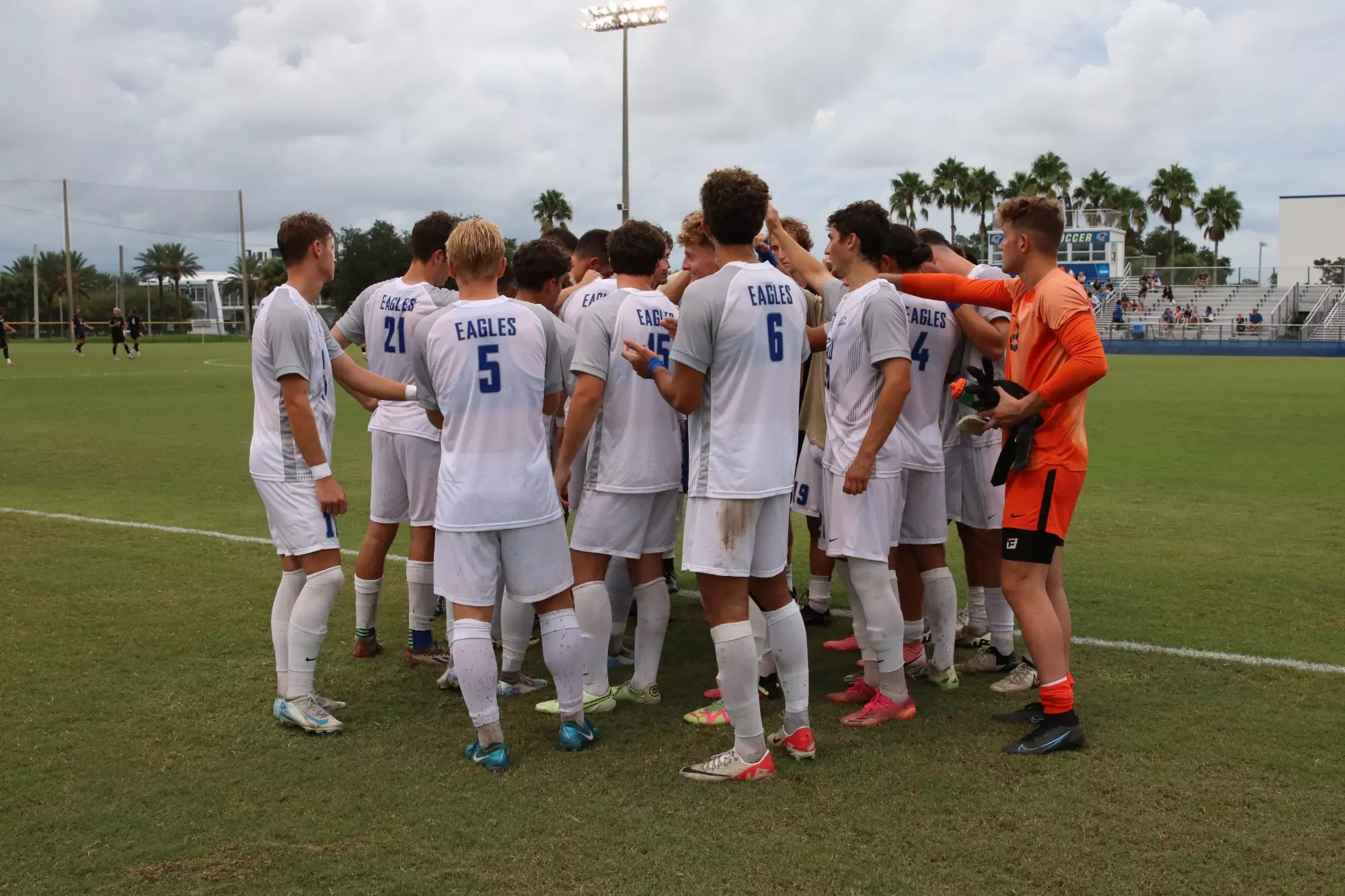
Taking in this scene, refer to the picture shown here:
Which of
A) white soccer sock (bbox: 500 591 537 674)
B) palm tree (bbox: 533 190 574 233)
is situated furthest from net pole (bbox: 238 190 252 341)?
white soccer sock (bbox: 500 591 537 674)

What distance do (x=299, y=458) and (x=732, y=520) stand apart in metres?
1.94

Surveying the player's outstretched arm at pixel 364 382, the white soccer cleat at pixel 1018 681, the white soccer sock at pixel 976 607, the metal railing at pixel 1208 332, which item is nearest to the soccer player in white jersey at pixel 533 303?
the player's outstretched arm at pixel 364 382

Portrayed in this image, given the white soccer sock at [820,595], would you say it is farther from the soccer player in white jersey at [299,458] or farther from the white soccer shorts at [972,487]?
the soccer player in white jersey at [299,458]

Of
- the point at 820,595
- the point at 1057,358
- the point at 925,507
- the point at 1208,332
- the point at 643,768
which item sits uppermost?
the point at 1208,332

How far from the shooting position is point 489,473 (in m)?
4.31

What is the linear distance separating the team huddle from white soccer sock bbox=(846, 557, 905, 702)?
1cm

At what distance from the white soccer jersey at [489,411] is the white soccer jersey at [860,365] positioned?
1353 mm

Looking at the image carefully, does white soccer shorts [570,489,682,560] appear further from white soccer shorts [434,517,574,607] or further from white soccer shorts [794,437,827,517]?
white soccer shorts [794,437,827,517]

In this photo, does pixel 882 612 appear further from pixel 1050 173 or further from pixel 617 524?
pixel 1050 173

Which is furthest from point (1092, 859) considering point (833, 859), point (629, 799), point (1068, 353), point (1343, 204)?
point (1343, 204)

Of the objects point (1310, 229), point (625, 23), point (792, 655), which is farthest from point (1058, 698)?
point (1310, 229)

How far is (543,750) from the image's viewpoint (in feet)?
15.0

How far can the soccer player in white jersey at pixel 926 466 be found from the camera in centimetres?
517

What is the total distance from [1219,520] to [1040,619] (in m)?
5.77
